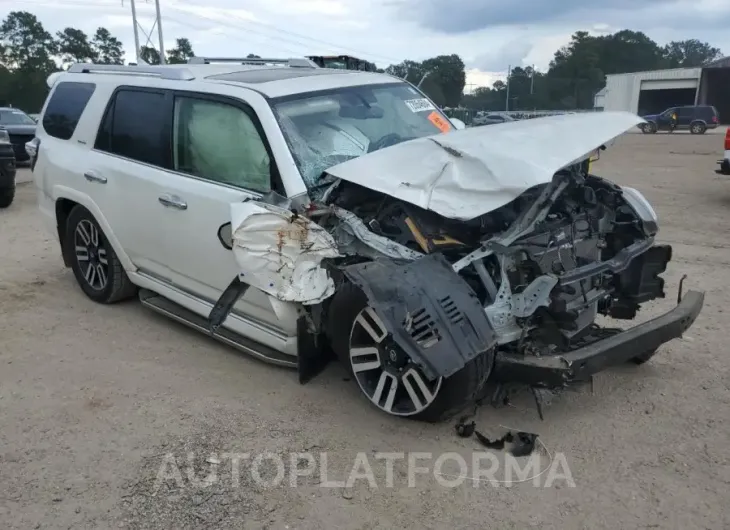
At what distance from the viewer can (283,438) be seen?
359 cm

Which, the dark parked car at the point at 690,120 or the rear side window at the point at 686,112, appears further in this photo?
the rear side window at the point at 686,112

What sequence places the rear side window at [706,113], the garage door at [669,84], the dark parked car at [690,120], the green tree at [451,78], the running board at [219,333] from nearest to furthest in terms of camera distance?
the running board at [219,333] → the dark parked car at [690,120] → the rear side window at [706,113] → the green tree at [451,78] → the garage door at [669,84]

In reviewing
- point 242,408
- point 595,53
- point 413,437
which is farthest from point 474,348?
point 595,53

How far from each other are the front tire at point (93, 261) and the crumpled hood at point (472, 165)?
8.43ft

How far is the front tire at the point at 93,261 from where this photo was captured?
Result: 5438mm

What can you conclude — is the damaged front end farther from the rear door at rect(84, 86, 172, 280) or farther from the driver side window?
the rear door at rect(84, 86, 172, 280)

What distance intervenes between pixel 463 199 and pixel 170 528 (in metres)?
2.09

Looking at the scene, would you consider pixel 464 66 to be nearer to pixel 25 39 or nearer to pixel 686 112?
Result: pixel 686 112

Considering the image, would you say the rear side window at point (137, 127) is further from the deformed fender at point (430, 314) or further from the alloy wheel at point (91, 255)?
the deformed fender at point (430, 314)

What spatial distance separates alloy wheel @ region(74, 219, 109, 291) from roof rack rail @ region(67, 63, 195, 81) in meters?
1.27

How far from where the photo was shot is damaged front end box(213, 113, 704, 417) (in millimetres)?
3234

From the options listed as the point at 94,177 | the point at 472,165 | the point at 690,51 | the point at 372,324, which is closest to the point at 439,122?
the point at 472,165

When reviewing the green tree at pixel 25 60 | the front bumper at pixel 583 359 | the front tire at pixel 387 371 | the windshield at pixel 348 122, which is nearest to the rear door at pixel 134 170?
the windshield at pixel 348 122

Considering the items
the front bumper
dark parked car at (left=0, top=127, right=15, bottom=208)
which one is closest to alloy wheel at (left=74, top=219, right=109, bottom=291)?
the front bumper
